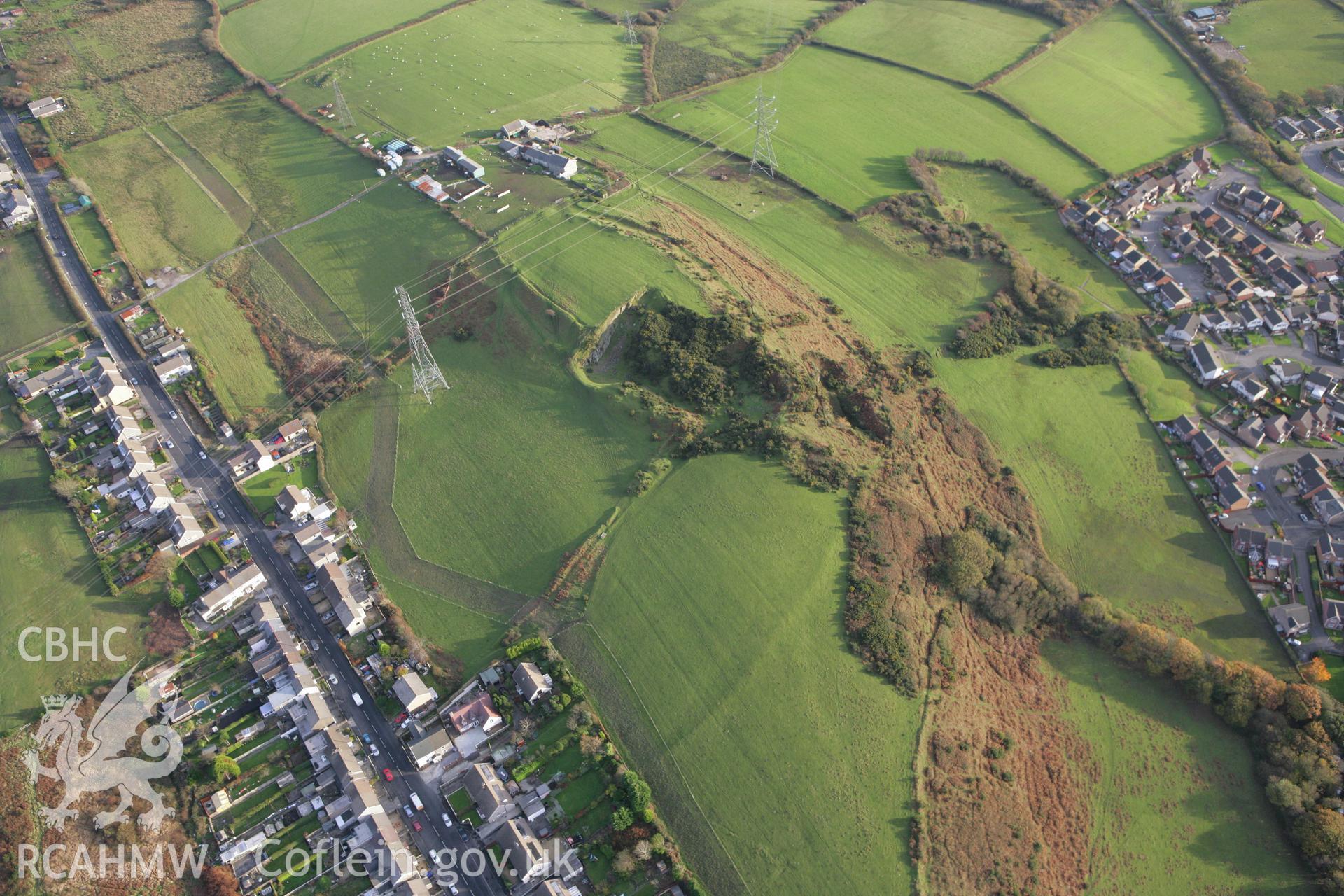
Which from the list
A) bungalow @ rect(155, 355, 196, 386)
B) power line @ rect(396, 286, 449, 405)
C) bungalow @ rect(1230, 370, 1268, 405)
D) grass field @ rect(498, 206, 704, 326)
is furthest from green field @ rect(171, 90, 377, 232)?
bungalow @ rect(1230, 370, 1268, 405)

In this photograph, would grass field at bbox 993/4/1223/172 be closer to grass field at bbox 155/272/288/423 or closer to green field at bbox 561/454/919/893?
green field at bbox 561/454/919/893

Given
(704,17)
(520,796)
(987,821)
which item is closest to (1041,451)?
(987,821)

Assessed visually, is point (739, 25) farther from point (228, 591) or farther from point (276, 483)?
point (228, 591)

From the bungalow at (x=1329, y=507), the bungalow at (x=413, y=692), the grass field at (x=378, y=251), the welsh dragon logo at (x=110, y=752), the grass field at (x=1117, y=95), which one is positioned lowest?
the welsh dragon logo at (x=110, y=752)

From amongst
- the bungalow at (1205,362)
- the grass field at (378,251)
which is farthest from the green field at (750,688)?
the bungalow at (1205,362)

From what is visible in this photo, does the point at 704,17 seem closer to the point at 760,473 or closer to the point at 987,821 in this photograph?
the point at 760,473

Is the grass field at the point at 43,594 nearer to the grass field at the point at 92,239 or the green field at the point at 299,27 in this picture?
the grass field at the point at 92,239
